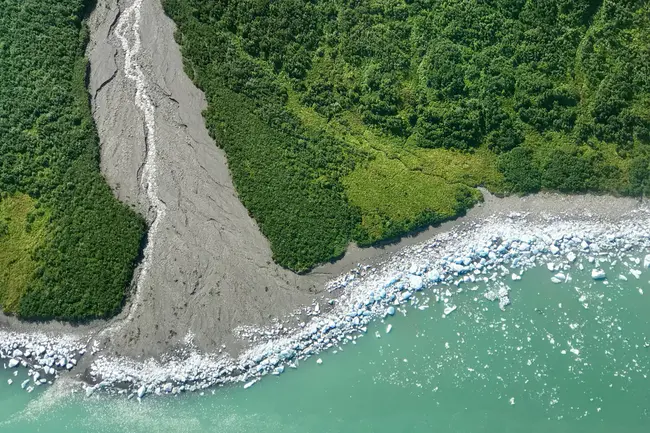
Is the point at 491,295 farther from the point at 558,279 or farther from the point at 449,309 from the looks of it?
the point at 558,279

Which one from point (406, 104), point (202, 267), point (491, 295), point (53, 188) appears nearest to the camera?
point (202, 267)

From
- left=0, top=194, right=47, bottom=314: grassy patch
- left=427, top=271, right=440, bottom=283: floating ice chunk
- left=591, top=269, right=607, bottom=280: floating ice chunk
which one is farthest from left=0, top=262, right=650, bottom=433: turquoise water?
left=0, top=194, right=47, bottom=314: grassy patch

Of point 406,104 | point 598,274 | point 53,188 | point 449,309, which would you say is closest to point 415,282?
point 449,309

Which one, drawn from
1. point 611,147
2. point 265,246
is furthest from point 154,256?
point 611,147

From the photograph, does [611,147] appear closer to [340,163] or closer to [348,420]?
[340,163]

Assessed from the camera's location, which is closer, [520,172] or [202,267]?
[202,267]
